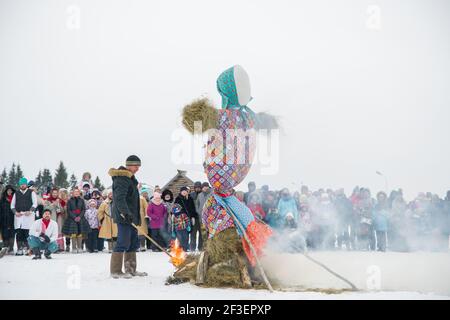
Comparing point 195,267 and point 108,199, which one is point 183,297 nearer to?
point 195,267

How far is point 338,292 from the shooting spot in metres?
5.10

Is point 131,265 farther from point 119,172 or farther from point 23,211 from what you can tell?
point 23,211

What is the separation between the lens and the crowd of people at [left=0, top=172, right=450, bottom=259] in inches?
445

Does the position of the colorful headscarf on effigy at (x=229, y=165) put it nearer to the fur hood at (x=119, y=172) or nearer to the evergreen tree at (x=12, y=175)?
the fur hood at (x=119, y=172)

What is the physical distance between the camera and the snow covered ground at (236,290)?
5000 mm

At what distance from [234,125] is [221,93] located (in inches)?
17.0

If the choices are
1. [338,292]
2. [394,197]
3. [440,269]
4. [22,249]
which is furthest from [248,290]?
[394,197]

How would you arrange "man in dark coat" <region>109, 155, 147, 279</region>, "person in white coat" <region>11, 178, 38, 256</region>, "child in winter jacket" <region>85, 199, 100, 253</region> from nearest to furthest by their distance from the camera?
"man in dark coat" <region>109, 155, 147, 279</region> → "person in white coat" <region>11, 178, 38, 256</region> → "child in winter jacket" <region>85, 199, 100, 253</region>

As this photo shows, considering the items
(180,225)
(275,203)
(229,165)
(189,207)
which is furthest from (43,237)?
(229,165)

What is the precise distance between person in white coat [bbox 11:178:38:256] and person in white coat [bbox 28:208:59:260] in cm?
145

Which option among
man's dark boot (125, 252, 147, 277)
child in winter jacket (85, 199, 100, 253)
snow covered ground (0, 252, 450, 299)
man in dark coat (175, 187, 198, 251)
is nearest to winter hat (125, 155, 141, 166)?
man's dark boot (125, 252, 147, 277)

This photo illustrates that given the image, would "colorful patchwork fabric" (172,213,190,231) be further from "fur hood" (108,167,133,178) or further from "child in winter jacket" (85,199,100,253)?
"fur hood" (108,167,133,178)

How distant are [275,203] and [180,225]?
2.07 meters

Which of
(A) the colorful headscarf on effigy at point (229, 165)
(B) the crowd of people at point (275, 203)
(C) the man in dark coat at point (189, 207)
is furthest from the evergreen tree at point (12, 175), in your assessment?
(A) the colorful headscarf on effigy at point (229, 165)
